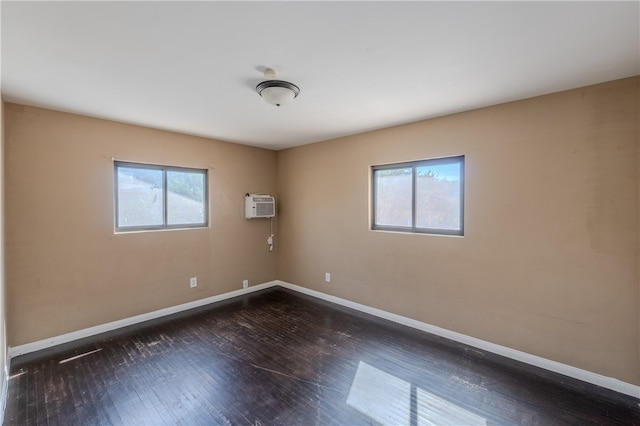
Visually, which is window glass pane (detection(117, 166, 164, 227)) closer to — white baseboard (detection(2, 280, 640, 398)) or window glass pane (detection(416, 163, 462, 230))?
white baseboard (detection(2, 280, 640, 398))

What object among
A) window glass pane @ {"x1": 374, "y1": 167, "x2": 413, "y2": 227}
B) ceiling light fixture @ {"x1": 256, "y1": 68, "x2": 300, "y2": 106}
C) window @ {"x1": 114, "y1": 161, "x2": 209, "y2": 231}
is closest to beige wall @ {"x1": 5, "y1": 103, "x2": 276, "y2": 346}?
window @ {"x1": 114, "y1": 161, "x2": 209, "y2": 231}

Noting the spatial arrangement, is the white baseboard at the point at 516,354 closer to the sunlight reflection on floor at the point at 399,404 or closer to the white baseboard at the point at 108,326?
the sunlight reflection on floor at the point at 399,404

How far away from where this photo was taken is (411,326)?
10.9 ft

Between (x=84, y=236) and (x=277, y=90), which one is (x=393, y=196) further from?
(x=84, y=236)


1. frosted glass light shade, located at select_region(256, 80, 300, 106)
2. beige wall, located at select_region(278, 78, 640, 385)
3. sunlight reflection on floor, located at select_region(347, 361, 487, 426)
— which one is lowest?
sunlight reflection on floor, located at select_region(347, 361, 487, 426)

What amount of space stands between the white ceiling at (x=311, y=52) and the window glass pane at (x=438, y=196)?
67 centimetres

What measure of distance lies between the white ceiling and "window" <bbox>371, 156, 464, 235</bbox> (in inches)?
26.7

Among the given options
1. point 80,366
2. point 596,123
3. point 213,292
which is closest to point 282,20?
point 596,123

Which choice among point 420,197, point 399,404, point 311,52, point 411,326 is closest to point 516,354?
point 411,326

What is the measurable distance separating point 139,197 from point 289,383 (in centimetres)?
282

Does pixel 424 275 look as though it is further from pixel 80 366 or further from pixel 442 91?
pixel 80 366

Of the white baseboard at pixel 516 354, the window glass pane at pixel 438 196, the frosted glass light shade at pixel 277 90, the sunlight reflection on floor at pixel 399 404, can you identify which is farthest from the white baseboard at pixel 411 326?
the frosted glass light shade at pixel 277 90

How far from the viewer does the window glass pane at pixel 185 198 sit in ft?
12.4

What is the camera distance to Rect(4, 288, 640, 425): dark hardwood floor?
75.8 inches
